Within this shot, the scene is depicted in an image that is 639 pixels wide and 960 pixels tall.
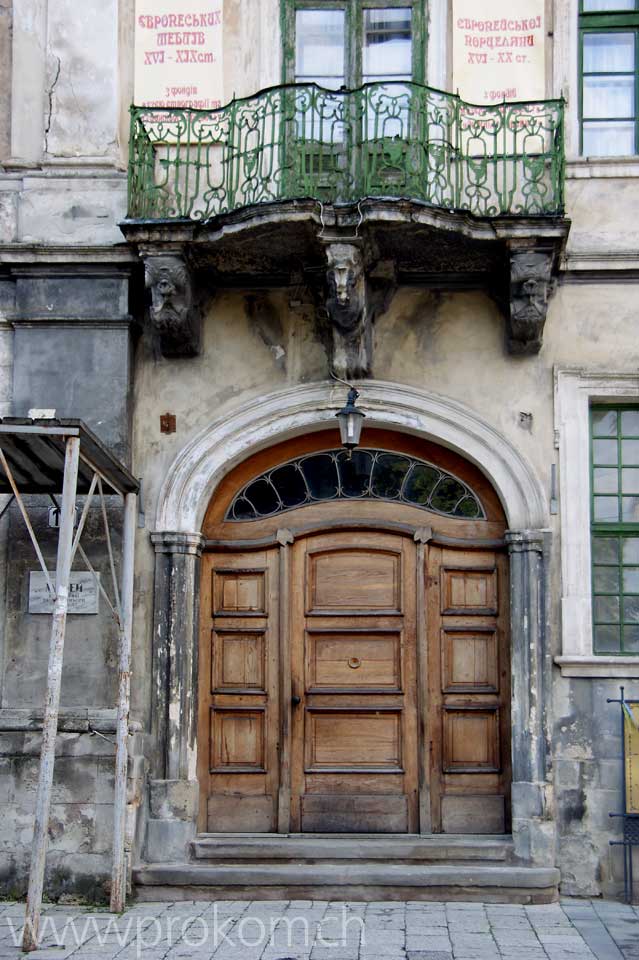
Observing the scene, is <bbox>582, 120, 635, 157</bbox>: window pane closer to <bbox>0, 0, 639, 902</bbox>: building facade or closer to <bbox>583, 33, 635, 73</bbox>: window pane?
<bbox>0, 0, 639, 902</bbox>: building facade

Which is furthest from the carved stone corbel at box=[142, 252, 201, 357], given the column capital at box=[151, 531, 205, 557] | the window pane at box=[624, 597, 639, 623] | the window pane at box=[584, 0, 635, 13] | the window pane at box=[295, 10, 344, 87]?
the window pane at box=[584, 0, 635, 13]

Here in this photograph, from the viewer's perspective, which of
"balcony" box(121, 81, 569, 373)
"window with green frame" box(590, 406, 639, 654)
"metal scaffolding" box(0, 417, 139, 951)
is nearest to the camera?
"metal scaffolding" box(0, 417, 139, 951)

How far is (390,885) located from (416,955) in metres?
1.33

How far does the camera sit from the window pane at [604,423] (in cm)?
916

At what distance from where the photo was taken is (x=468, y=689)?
8992mm

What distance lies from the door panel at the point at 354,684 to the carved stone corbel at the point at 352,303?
1.37m

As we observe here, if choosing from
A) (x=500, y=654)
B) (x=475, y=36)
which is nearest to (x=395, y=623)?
(x=500, y=654)

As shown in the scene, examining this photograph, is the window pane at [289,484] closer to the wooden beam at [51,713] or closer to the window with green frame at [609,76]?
the wooden beam at [51,713]

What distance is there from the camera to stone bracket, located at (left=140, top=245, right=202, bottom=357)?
8672 millimetres

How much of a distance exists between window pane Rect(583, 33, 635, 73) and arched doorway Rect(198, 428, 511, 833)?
333cm

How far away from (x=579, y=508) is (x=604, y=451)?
1.87 ft

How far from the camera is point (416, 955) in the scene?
6.97 m

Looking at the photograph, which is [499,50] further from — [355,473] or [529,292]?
[355,473]

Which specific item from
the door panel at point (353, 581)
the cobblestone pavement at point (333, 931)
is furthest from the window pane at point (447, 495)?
the cobblestone pavement at point (333, 931)
